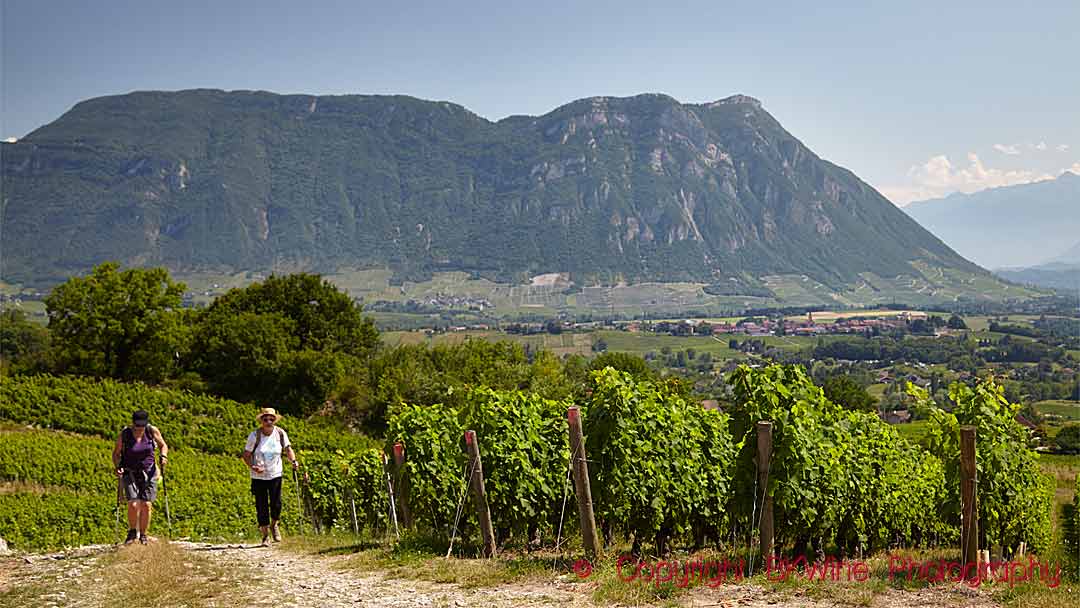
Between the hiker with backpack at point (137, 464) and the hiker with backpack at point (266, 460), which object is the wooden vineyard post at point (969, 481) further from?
the hiker with backpack at point (137, 464)

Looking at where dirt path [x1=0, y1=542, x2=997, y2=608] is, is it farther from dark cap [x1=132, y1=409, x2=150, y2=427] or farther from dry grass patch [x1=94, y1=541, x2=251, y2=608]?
dark cap [x1=132, y1=409, x2=150, y2=427]

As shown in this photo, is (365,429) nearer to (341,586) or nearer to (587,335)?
(341,586)

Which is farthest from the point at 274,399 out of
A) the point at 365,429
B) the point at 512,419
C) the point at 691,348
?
the point at 691,348

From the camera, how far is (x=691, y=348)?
153 m

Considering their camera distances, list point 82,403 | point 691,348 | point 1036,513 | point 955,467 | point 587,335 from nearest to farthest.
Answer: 1. point 955,467
2. point 1036,513
3. point 82,403
4. point 691,348
5. point 587,335

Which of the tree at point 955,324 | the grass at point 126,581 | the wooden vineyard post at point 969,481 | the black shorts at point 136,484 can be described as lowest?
the tree at point 955,324

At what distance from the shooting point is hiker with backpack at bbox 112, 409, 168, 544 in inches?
456

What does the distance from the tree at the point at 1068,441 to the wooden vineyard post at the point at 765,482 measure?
196 feet

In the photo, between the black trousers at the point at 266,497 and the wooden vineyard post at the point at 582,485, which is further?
the black trousers at the point at 266,497

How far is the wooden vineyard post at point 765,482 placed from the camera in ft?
28.7

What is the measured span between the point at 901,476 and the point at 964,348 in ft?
468

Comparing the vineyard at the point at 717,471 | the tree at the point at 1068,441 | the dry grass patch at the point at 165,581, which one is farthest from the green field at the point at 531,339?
the dry grass patch at the point at 165,581

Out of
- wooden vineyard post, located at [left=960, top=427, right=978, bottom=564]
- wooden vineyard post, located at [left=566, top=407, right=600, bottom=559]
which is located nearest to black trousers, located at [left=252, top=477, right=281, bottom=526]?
wooden vineyard post, located at [left=566, top=407, right=600, bottom=559]

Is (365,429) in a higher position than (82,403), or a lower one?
lower
